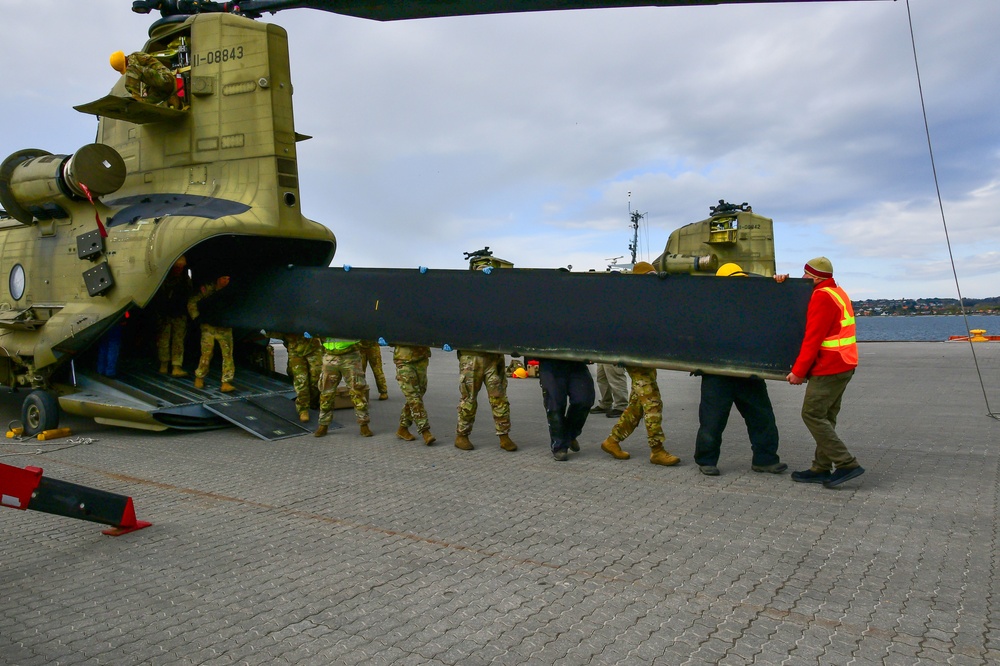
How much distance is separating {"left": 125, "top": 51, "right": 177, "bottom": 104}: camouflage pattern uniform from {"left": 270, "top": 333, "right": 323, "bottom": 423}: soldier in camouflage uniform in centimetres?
323

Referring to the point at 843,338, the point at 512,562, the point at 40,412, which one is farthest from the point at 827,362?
the point at 40,412

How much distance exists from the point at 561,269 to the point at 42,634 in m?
4.72

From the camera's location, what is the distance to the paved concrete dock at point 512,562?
2.98 m

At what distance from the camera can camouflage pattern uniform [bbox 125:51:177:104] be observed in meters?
8.02

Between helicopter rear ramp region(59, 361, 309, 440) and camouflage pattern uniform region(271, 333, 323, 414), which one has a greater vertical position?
camouflage pattern uniform region(271, 333, 323, 414)

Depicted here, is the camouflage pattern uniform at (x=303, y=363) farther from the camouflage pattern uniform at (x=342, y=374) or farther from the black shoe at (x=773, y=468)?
the black shoe at (x=773, y=468)

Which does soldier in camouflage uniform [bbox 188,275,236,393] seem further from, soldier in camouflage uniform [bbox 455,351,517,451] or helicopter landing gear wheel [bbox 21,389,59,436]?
soldier in camouflage uniform [bbox 455,351,517,451]

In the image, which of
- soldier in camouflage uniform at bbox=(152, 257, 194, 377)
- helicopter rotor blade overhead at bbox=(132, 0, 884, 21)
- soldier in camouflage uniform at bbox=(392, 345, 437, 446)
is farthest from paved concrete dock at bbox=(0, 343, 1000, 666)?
helicopter rotor blade overhead at bbox=(132, 0, 884, 21)

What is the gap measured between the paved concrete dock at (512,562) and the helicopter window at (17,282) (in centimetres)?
331

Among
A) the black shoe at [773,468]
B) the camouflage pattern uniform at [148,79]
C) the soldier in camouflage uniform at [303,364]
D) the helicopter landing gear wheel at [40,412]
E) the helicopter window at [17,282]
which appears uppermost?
the camouflage pattern uniform at [148,79]

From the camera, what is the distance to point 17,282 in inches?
369

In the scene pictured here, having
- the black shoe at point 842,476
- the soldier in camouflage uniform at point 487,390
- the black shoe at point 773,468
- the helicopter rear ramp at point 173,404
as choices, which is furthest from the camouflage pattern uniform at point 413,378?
the black shoe at point 842,476

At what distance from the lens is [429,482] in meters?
5.86

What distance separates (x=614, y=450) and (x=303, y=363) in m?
4.19
